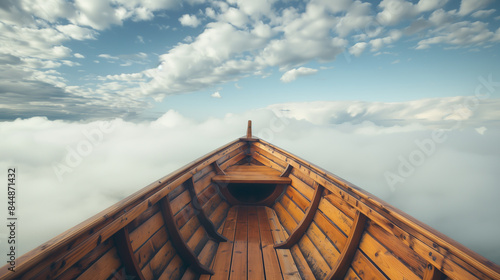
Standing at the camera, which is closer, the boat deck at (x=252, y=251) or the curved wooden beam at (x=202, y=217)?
the boat deck at (x=252, y=251)

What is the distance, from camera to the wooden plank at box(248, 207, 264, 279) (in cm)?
295

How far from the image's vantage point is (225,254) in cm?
335

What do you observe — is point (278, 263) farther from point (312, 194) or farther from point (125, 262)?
point (125, 262)

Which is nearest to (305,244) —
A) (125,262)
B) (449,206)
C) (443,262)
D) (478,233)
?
(443,262)

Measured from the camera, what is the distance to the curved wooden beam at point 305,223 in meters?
3.34

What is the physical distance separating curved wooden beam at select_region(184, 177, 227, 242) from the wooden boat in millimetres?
18

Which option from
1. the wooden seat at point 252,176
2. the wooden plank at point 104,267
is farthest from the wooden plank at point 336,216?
the wooden plank at point 104,267

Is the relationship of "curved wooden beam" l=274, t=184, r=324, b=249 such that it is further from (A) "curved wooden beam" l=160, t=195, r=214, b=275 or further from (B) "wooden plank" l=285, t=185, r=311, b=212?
(A) "curved wooden beam" l=160, t=195, r=214, b=275

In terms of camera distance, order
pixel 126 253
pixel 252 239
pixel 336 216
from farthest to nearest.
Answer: pixel 252 239, pixel 336 216, pixel 126 253

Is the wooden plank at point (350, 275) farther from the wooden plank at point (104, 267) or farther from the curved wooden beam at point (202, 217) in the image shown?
the wooden plank at point (104, 267)

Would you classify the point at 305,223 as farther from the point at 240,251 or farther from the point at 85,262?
the point at 85,262

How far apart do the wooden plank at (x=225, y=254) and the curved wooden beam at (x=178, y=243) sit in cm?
13

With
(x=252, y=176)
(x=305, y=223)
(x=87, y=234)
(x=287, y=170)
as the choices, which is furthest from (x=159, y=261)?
(x=287, y=170)

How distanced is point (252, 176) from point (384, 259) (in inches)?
122
